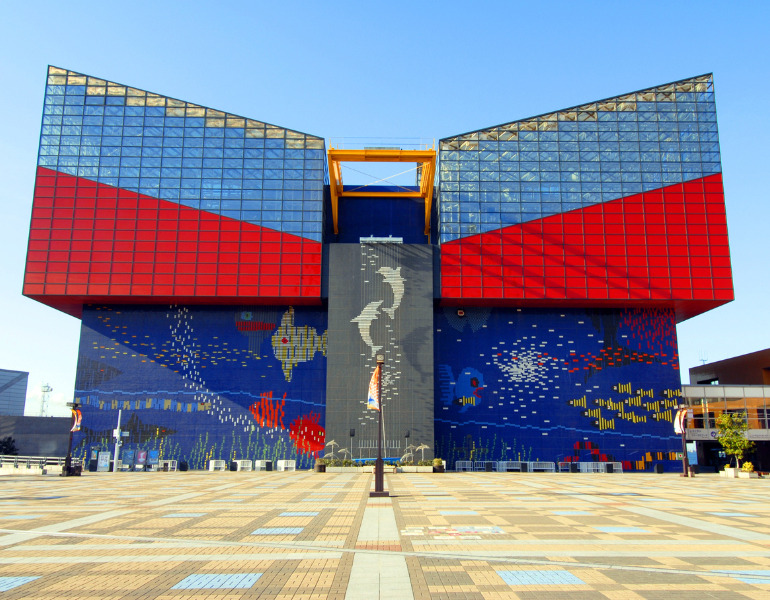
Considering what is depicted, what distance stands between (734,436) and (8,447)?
87.0m

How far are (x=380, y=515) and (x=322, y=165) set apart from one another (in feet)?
157

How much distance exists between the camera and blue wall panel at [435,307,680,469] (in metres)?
60.5

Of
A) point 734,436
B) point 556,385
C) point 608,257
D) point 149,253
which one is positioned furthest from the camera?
point 556,385

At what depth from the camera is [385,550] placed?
14.0 metres

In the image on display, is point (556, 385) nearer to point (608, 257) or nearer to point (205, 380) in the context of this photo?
point (608, 257)

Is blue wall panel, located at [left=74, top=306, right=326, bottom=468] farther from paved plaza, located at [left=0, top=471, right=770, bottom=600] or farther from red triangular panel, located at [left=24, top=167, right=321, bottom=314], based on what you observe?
paved plaza, located at [left=0, top=471, right=770, bottom=600]

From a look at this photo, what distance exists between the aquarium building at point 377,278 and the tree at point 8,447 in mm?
30014

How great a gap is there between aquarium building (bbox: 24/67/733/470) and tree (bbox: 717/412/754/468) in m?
5.52

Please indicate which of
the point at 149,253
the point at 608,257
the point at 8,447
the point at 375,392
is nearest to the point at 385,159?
the point at 608,257

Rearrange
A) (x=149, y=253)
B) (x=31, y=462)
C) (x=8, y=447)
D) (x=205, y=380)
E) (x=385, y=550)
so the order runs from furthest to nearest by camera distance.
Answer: (x=8, y=447), (x=31, y=462), (x=205, y=380), (x=149, y=253), (x=385, y=550)

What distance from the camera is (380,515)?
20.5m

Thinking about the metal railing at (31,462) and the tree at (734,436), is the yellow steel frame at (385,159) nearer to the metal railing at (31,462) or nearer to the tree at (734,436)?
the tree at (734,436)

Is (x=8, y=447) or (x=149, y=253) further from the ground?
(x=149, y=253)

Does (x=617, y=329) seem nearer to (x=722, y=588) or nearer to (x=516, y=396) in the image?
(x=516, y=396)
